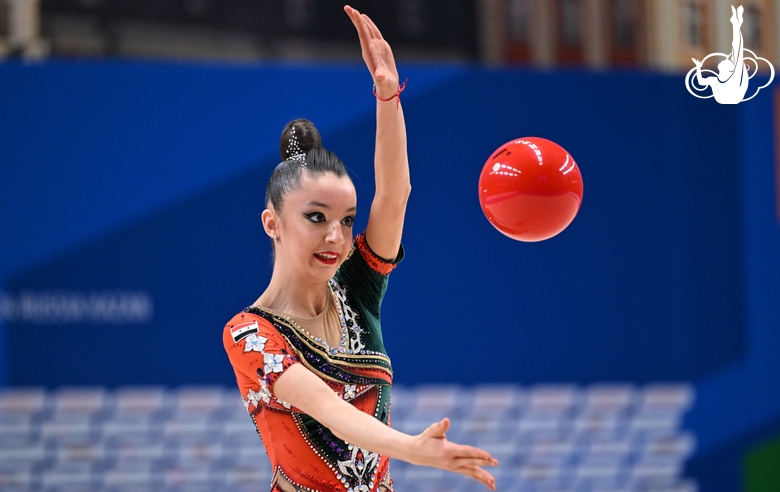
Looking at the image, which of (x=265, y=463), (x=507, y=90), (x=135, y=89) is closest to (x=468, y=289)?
(x=507, y=90)

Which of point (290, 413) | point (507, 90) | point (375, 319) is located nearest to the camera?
point (290, 413)

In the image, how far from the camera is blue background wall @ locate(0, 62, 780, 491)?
174 inches

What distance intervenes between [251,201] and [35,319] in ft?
3.91

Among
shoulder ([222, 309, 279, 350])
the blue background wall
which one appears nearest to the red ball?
shoulder ([222, 309, 279, 350])

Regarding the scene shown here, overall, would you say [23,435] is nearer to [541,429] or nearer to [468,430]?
[468,430]

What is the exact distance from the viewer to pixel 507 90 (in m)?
4.70

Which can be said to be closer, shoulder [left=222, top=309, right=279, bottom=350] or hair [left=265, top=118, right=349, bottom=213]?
shoulder [left=222, top=309, right=279, bottom=350]

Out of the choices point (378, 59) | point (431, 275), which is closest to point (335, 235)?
point (378, 59)

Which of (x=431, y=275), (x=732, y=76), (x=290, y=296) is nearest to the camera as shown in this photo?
(x=290, y=296)

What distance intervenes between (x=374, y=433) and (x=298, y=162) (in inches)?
26.5

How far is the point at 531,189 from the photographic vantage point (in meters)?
2.06

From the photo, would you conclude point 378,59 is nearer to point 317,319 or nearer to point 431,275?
point 317,319

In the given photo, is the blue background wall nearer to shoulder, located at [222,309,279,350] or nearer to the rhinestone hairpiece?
the rhinestone hairpiece

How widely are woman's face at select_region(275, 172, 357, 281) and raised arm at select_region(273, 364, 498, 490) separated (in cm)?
25
